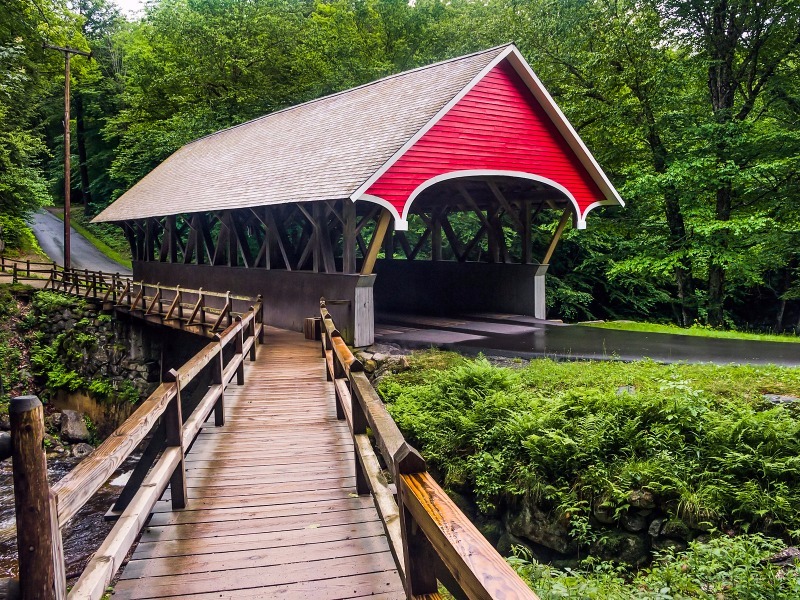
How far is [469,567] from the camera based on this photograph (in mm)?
1748

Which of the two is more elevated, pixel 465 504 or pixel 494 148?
pixel 494 148

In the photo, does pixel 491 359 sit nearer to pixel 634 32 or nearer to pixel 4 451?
pixel 4 451

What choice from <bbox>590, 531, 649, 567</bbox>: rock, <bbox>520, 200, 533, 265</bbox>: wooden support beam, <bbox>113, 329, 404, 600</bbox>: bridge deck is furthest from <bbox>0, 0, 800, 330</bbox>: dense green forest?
<bbox>113, 329, 404, 600</bbox>: bridge deck

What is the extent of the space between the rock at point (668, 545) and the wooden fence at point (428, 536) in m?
3.09

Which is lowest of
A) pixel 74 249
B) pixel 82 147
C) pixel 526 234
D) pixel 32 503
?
pixel 32 503

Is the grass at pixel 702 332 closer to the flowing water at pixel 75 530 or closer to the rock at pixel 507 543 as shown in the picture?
the rock at pixel 507 543

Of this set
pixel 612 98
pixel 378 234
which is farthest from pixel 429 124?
pixel 612 98

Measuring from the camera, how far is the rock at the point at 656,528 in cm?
577

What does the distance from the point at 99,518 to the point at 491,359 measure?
707 cm

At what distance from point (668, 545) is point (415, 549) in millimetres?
4126

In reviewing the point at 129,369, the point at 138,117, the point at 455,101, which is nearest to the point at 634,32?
the point at 455,101

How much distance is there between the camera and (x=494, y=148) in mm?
12180

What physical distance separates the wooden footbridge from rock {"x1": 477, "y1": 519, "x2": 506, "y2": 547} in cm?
185

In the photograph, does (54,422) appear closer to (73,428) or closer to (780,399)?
A: (73,428)
